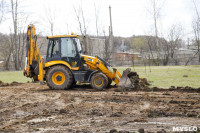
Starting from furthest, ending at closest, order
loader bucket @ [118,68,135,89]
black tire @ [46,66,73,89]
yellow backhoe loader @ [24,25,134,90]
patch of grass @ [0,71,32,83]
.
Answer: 1. patch of grass @ [0,71,32,83]
2. black tire @ [46,66,73,89]
3. yellow backhoe loader @ [24,25,134,90]
4. loader bucket @ [118,68,135,89]

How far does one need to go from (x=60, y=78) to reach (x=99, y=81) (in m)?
1.85

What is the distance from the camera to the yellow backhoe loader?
1036 centimetres

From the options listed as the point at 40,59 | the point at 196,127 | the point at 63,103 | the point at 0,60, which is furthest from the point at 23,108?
the point at 0,60

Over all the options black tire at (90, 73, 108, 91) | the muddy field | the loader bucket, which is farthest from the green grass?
the muddy field

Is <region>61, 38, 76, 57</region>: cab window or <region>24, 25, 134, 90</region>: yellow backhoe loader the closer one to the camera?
<region>24, 25, 134, 90</region>: yellow backhoe loader

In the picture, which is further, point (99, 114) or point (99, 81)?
point (99, 81)

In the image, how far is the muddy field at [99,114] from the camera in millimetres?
4879

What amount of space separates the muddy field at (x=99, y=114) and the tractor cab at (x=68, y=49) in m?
2.27

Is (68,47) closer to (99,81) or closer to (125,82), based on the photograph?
(99,81)

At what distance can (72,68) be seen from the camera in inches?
417

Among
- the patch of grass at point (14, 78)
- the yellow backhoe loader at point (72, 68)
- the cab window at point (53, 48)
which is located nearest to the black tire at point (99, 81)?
the yellow backhoe loader at point (72, 68)

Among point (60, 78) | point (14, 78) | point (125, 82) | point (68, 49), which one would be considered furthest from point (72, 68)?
point (14, 78)

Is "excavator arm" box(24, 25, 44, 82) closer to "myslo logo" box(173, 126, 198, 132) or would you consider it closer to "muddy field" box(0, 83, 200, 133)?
"muddy field" box(0, 83, 200, 133)

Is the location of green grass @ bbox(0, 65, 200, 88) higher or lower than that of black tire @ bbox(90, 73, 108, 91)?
lower
